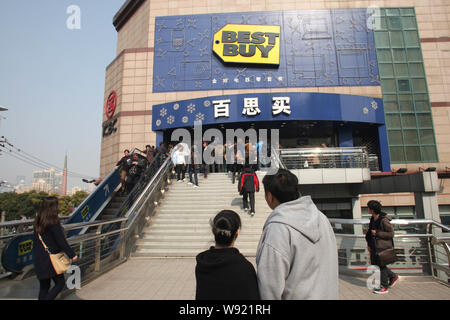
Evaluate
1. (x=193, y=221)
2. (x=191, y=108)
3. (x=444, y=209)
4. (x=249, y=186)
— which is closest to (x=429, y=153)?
(x=444, y=209)

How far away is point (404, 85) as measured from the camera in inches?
652

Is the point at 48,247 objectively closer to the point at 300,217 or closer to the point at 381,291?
the point at 300,217

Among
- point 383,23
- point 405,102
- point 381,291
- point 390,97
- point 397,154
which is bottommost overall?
point 381,291

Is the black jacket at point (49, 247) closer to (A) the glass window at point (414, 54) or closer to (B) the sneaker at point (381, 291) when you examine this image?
(B) the sneaker at point (381, 291)

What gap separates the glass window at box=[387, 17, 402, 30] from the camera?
56.9 feet

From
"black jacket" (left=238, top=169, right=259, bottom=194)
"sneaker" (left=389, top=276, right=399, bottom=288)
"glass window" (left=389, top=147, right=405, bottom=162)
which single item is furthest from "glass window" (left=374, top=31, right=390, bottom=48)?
"sneaker" (left=389, top=276, right=399, bottom=288)

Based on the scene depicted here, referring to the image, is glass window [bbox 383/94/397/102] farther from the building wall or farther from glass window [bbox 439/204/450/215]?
glass window [bbox 439/204/450/215]

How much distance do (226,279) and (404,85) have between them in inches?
791

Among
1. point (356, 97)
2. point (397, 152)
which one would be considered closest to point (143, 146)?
point (356, 97)

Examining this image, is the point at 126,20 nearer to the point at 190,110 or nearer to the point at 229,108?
the point at 190,110

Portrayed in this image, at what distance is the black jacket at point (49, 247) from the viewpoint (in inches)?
117

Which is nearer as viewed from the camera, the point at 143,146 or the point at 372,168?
the point at 372,168

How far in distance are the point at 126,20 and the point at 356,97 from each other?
64.5 feet

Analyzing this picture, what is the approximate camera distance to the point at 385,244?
394 centimetres
